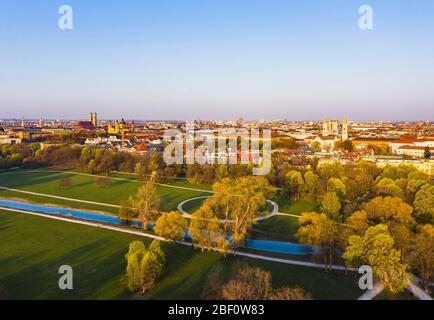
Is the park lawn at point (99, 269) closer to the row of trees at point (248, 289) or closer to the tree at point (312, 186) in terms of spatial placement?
the row of trees at point (248, 289)

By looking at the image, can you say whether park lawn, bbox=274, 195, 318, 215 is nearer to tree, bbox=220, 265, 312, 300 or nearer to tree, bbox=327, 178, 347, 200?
tree, bbox=327, 178, 347, 200

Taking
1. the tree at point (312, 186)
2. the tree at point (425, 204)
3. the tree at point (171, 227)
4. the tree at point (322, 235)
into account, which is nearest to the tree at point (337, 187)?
the tree at point (312, 186)

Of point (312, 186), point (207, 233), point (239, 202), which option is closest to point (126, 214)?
point (207, 233)

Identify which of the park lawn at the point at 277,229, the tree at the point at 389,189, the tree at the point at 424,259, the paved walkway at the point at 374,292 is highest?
the tree at the point at 389,189

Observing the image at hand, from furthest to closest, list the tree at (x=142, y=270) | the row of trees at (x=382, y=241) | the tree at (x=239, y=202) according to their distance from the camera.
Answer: the tree at (x=239, y=202) → the row of trees at (x=382, y=241) → the tree at (x=142, y=270)

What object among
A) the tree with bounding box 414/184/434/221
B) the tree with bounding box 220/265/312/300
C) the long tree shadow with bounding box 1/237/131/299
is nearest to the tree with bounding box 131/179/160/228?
the long tree shadow with bounding box 1/237/131/299
